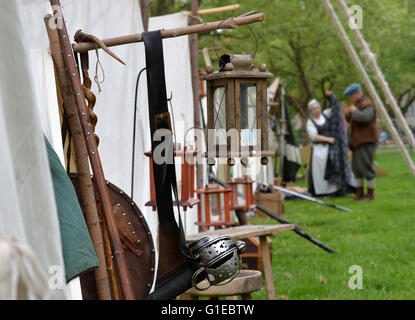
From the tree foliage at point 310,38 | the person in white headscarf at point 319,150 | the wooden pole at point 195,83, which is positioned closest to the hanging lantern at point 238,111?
the wooden pole at point 195,83

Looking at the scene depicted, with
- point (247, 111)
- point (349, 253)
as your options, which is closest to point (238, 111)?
point (247, 111)

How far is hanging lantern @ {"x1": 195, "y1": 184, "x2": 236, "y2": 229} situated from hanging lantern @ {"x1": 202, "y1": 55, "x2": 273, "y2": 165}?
1.99m

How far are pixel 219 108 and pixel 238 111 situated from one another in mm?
104

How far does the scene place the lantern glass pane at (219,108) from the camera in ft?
7.78

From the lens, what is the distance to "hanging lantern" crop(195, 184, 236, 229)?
14.3 feet

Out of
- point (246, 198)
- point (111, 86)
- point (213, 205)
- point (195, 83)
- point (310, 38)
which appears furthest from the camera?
point (310, 38)

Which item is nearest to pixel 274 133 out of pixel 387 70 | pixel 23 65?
pixel 23 65

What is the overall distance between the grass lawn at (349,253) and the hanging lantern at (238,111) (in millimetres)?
2274

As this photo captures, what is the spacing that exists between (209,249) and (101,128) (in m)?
1.15

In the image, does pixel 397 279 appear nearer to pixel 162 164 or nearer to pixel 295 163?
pixel 162 164

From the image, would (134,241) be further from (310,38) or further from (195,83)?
(310,38)

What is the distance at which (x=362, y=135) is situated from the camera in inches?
378

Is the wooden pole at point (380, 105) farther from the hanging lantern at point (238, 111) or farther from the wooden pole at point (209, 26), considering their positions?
the hanging lantern at point (238, 111)

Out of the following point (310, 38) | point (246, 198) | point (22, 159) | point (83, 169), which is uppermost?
point (310, 38)
